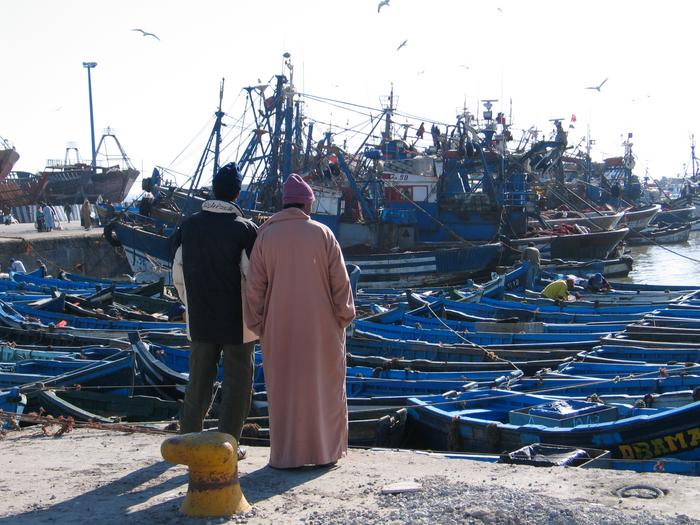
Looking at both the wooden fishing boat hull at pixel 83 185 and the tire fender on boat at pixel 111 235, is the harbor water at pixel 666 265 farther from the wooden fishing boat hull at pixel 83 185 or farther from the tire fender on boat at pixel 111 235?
the wooden fishing boat hull at pixel 83 185

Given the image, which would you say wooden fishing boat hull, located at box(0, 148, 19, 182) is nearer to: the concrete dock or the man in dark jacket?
the concrete dock

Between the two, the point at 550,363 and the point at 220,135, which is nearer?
the point at 550,363

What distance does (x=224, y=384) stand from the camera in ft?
16.6

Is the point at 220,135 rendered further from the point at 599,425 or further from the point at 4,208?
the point at 4,208

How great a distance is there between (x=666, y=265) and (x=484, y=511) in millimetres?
35443

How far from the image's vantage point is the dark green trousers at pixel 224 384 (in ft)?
16.6

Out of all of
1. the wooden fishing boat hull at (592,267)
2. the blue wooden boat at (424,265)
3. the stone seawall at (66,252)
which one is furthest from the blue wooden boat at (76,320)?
the wooden fishing boat hull at (592,267)

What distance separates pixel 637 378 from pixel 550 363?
6.22 ft

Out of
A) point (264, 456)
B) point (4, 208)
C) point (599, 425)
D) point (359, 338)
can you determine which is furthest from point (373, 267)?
point (4, 208)

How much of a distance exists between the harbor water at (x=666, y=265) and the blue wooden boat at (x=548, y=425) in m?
19.8

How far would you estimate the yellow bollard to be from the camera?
4.09m

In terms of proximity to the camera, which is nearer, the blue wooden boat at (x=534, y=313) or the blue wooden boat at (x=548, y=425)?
the blue wooden boat at (x=548, y=425)

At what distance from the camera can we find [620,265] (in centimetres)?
2956

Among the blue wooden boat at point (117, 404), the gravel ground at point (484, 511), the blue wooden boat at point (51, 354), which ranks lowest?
the blue wooden boat at point (117, 404)
